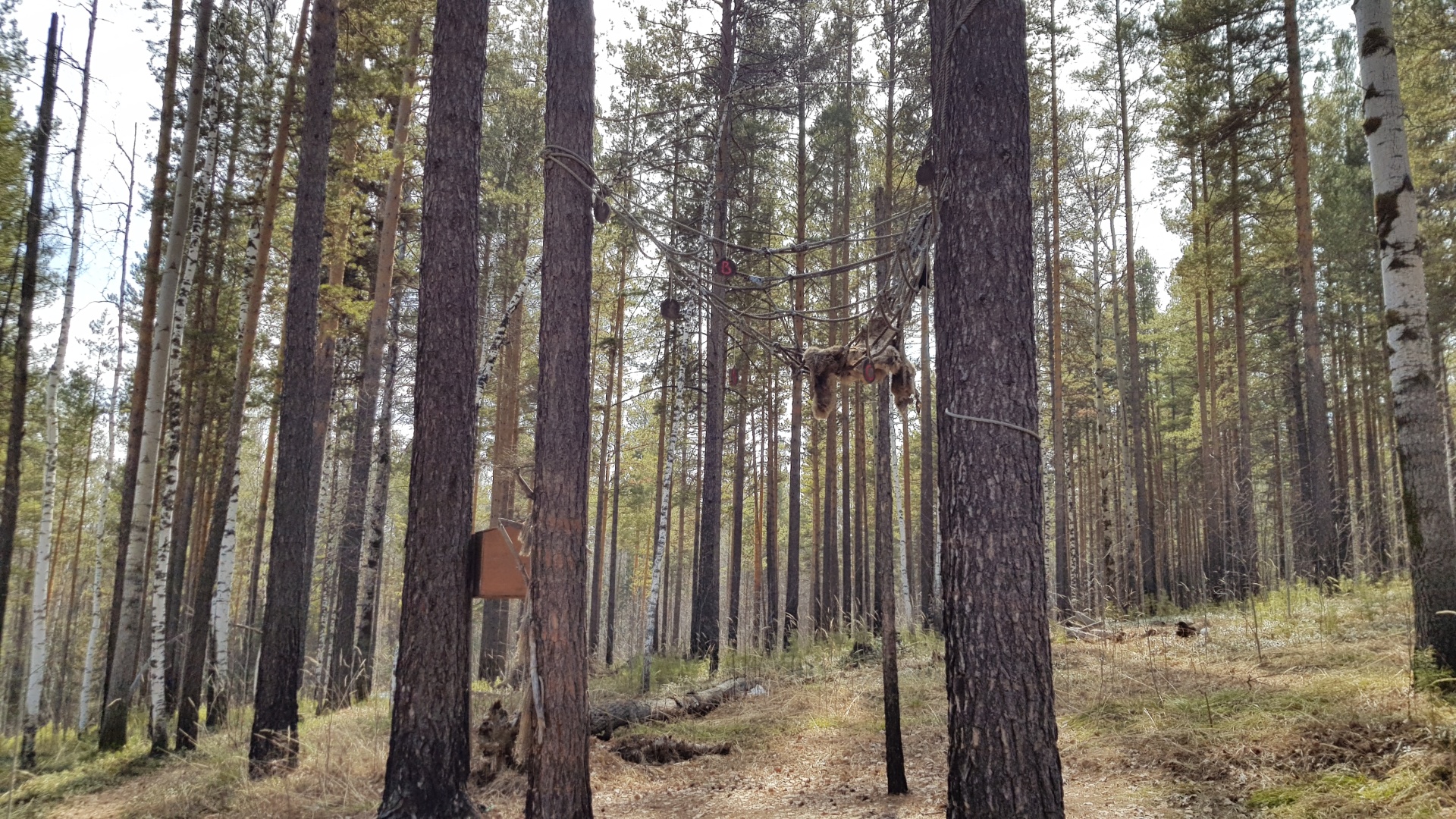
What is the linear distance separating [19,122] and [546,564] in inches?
342

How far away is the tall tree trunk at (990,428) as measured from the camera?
295cm

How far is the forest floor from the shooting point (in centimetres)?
414

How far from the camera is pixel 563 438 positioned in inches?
172

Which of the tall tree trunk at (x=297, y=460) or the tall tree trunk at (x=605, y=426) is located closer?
the tall tree trunk at (x=297, y=460)

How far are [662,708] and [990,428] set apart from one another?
21.9 ft

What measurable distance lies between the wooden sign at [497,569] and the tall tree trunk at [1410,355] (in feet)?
20.5

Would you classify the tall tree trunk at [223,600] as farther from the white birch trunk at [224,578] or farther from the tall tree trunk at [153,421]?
the tall tree trunk at [153,421]

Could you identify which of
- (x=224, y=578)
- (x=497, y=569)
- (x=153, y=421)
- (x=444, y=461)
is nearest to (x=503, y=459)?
(x=224, y=578)

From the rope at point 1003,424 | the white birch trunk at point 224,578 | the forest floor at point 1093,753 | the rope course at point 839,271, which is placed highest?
the rope course at point 839,271

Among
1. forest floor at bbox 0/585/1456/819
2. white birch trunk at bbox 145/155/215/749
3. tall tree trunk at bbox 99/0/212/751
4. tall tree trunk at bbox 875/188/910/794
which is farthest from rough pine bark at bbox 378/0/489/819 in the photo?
tall tree trunk at bbox 99/0/212/751

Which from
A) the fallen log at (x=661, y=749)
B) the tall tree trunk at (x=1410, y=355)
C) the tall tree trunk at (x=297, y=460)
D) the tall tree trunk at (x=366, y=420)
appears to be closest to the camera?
the tall tree trunk at (x=1410, y=355)

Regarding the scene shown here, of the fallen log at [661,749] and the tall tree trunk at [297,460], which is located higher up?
the tall tree trunk at [297,460]

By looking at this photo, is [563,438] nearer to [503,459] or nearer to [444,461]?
[444,461]

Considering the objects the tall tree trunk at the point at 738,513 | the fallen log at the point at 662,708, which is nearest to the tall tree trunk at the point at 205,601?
the fallen log at the point at 662,708
